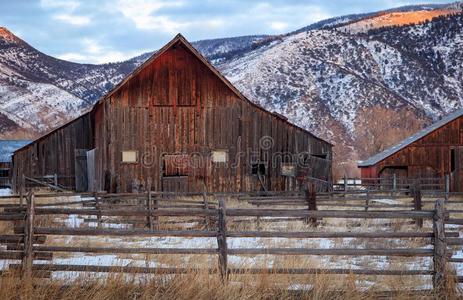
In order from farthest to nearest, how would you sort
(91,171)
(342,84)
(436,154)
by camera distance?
(342,84) < (436,154) < (91,171)

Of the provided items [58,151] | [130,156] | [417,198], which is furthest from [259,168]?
[58,151]

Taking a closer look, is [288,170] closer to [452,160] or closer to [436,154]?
[436,154]

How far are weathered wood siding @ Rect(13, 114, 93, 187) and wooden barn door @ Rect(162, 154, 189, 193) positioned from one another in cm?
840

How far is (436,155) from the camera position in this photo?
3947 cm

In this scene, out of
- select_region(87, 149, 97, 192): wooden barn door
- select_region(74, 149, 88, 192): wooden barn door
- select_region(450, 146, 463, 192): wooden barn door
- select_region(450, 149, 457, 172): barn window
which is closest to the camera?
select_region(87, 149, 97, 192): wooden barn door

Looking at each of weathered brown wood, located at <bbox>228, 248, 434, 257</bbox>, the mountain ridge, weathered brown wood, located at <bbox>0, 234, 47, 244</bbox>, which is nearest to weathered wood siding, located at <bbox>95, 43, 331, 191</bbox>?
weathered brown wood, located at <bbox>0, 234, 47, 244</bbox>

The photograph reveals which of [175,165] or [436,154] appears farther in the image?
[436,154]

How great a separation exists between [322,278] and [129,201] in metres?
19.2

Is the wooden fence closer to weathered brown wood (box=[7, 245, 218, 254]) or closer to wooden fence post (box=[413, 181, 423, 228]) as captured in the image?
wooden fence post (box=[413, 181, 423, 228])

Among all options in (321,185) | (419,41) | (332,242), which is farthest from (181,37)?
(419,41)

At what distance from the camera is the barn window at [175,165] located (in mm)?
29391

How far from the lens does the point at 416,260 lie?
505 inches

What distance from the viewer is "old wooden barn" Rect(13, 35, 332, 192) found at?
29.0 meters

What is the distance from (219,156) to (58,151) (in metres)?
11.5
